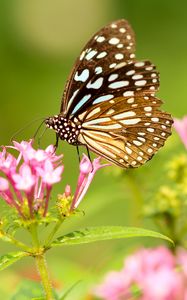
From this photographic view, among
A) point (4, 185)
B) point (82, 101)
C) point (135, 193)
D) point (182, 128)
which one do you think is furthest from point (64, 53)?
point (4, 185)

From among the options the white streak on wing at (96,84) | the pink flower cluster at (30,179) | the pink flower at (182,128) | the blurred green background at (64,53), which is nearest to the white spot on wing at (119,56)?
the white streak on wing at (96,84)

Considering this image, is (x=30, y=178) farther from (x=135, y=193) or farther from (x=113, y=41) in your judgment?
(x=135, y=193)

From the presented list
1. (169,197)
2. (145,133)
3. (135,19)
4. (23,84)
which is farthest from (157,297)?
(135,19)

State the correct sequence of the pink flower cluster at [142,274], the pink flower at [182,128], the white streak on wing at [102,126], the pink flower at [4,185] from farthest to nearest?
the white streak on wing at [102,126], the pink flower at [182,128], the pink flower at [4,185], the pink flower cluster at [142,274]

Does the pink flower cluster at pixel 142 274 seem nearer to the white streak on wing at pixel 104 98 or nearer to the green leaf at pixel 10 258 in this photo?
the green leaf at pixel 10 258

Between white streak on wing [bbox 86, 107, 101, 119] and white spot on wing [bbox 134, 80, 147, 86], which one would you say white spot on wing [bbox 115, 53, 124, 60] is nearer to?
white spot on wing [bbox 134, 80, 147, 86]

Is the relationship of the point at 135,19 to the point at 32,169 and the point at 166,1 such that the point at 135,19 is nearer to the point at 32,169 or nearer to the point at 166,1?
the point at 166,1
